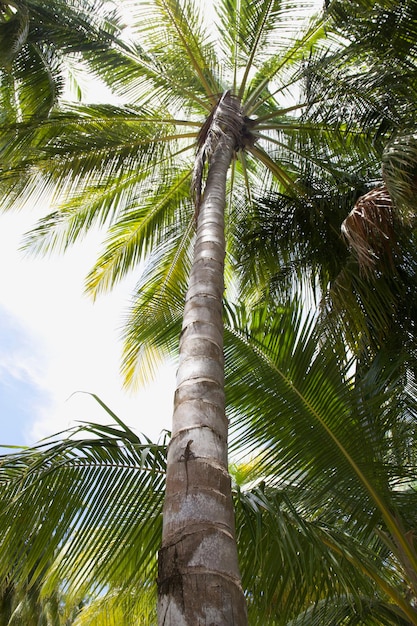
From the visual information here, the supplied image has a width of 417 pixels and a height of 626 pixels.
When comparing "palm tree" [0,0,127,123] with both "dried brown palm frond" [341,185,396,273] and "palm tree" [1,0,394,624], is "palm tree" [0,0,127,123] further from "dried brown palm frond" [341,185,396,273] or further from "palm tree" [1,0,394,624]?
"dried brown palm frond" [341,185,396,273]

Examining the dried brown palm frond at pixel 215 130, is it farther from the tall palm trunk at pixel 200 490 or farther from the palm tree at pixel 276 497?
the tall palm trunk at pixel 200 490

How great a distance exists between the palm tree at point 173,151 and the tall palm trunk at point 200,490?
0.27ft

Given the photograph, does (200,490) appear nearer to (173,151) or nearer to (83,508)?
(83,508)

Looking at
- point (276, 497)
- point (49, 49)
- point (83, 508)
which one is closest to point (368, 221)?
point (276, 497)

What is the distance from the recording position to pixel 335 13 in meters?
6.29

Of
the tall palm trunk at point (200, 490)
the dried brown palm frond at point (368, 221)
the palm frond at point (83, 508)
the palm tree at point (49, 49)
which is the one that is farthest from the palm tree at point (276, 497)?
the palm tree at point (49, 49)

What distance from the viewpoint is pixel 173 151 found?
8.18 metres

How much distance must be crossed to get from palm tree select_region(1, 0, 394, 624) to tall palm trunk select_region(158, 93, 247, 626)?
0.08 metres

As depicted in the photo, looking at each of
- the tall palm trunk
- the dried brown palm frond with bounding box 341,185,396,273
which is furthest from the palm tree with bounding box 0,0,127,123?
the tall palm trunk

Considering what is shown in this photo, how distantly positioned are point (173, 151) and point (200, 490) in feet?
22.2

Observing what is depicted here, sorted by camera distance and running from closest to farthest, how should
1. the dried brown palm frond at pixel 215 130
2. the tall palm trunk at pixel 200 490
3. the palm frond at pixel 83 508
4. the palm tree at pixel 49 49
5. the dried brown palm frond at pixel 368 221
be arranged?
the tall palm trunk at pixel 200 490 → the palm frond at pixel 83 508 → the dried brown palm frond at pixel 368 221 → the dried brown palm frond at pixel 215 130 → the palm tree at pixel 49 49

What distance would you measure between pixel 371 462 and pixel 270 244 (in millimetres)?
3315

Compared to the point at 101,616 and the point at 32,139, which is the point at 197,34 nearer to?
the point at 32,139

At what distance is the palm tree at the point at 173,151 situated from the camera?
5902 millimetres
